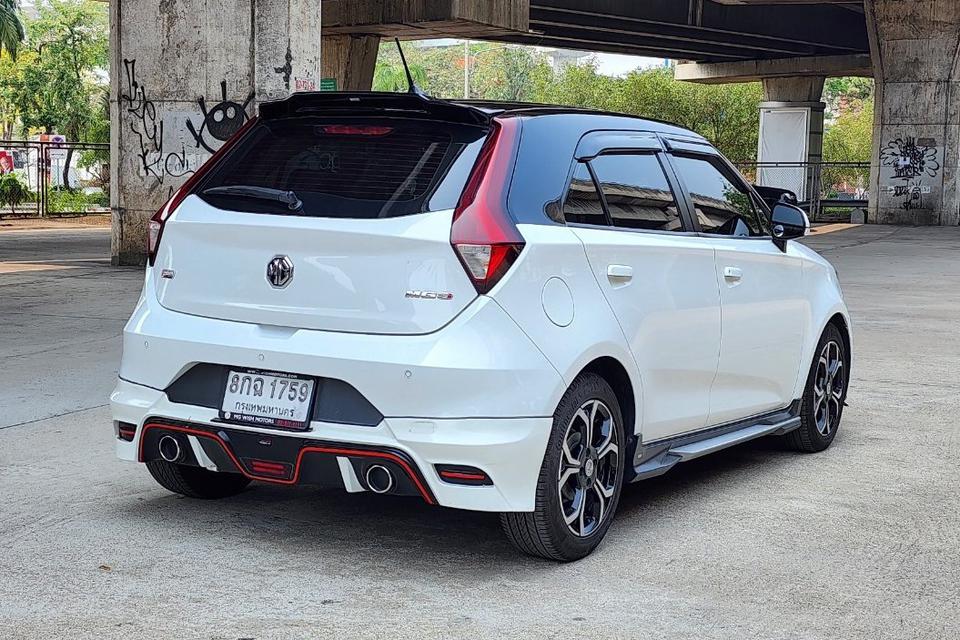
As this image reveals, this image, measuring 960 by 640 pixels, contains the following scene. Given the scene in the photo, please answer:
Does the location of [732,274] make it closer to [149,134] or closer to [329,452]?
[329,452]

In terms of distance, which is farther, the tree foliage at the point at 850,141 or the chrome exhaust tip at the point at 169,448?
the tree foliage at the point at 850,141

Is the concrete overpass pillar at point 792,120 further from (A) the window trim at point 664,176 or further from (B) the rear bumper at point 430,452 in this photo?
(B) the rear bumper at point 430,452

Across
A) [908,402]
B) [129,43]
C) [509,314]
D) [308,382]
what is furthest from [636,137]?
[129,43]

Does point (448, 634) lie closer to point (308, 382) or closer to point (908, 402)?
point (308, 382)

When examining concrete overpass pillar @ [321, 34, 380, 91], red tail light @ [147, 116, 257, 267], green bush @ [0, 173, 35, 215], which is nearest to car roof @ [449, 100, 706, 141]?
red tail light @ [147, 116, 257, 267]

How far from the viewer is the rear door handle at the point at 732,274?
6.05 metres

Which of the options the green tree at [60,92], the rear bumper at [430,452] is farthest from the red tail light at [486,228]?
the green tree at [60,92]

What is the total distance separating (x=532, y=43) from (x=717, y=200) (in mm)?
42583

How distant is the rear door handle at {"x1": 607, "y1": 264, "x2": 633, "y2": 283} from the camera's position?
5.12 m

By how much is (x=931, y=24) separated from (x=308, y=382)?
33.6m

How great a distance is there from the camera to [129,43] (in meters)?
17.1

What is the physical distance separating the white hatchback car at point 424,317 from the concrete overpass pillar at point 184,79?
11294 mm

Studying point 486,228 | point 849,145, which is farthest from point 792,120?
point 486,228


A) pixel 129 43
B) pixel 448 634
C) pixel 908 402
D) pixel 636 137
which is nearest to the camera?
pixel 448 634
